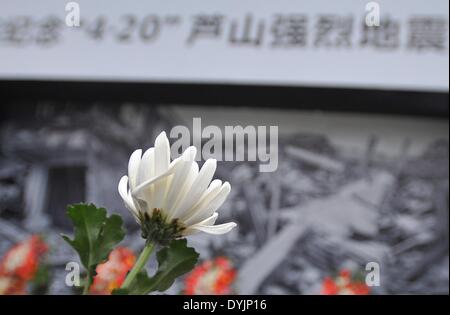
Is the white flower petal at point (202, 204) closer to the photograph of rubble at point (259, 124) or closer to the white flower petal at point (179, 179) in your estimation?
the white flower petal at point (179, 179)

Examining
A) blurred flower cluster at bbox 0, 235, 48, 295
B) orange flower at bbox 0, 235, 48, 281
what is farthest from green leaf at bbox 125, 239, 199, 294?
orange flower at bbox 0, 235, 48, 281

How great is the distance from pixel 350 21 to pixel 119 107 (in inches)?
69.8

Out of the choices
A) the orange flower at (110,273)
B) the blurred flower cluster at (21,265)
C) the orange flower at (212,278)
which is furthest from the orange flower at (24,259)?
the orange flower at (110,273)

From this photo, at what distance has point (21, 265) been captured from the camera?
3641 millimetres

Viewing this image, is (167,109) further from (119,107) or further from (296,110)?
(296,110)

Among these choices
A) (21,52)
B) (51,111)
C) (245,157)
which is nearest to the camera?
(245,157)

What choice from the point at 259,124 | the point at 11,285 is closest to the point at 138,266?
the point at 11,285

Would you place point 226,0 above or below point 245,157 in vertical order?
above

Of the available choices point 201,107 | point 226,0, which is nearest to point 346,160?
point 201,107

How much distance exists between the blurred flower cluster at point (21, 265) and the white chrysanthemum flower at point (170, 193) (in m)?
2.61

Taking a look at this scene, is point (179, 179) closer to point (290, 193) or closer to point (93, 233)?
point (93, 233)
